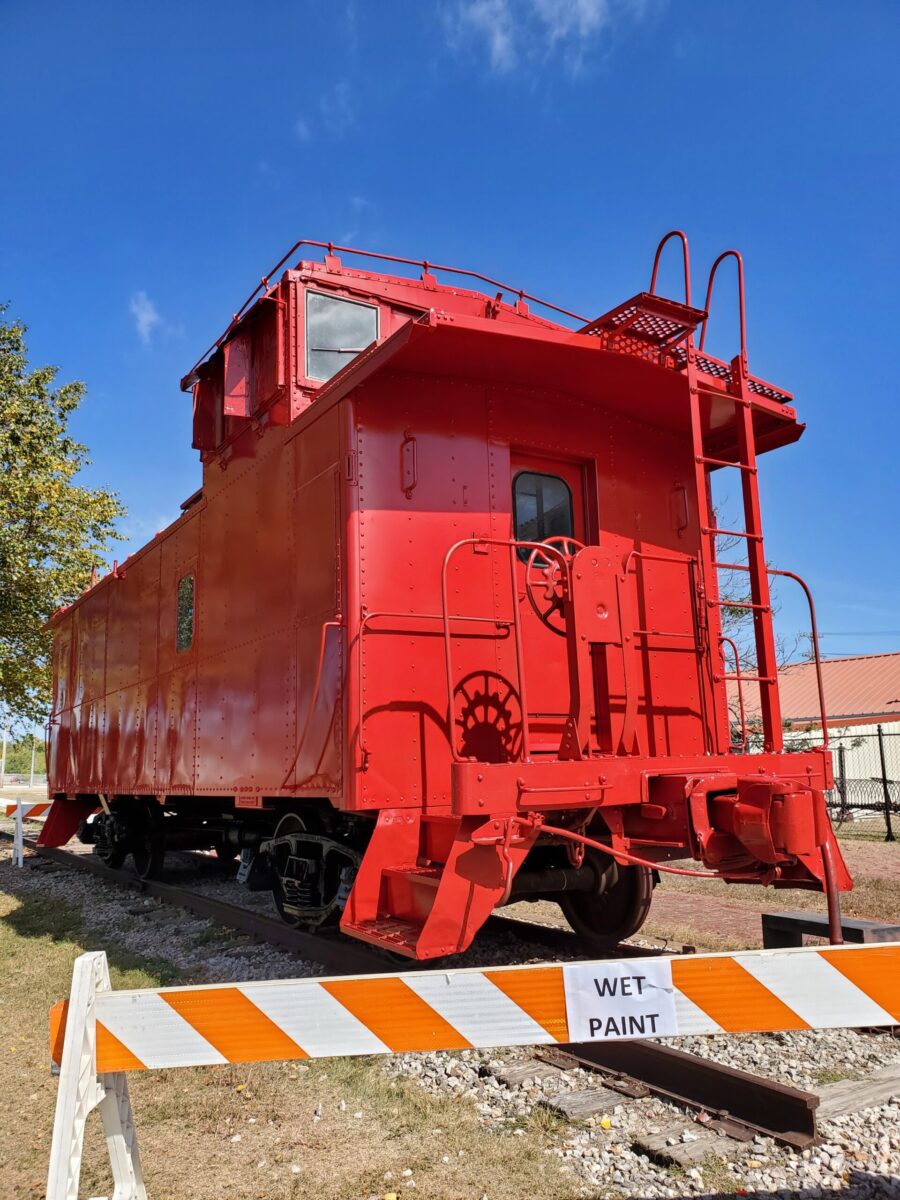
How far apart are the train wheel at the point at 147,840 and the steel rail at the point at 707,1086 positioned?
7397 mm

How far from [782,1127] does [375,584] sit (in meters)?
3.29

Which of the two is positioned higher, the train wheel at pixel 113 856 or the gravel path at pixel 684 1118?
the train wheel at pixel 113 856

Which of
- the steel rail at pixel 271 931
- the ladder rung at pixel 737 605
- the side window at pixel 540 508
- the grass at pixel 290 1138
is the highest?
the side window at pixel 540 508

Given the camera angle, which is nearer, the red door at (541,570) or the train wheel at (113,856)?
the red door at (541,570)

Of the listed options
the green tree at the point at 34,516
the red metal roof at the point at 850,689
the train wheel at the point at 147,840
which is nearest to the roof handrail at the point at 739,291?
the train wheel at the point at 147,840

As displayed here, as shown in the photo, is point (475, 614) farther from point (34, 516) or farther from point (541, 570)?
point (34, 516)

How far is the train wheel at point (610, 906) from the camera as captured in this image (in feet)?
19.9

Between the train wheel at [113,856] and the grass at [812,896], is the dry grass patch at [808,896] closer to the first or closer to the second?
the grass at [812,896]

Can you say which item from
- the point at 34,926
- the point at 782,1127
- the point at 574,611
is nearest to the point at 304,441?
the point at 574,611

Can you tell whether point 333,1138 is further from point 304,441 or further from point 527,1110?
point 304,441

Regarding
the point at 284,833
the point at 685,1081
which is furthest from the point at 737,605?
the point at 284,833

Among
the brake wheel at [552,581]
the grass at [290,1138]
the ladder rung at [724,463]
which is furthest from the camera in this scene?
the ladder rung at [724,463]

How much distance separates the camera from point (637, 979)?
2523 millimetres

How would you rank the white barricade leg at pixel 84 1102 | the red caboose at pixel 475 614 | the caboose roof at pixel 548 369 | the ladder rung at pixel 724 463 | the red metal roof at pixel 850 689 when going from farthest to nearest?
1. the red metal roof at pixel 850 689
2. the ladder rung at pixel 724 463
3. the caboose roof at pixel 548 369
4. the red caboose at pixel 475 614
5. the white barricade leg at pixel 84 1102
